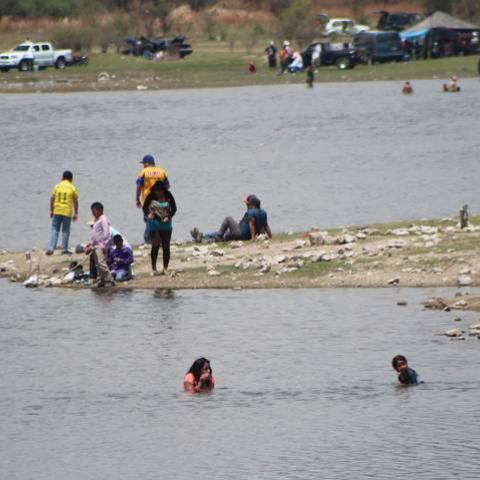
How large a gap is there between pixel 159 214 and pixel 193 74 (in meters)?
53.5

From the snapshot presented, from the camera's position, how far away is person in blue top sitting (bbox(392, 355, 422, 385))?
19953 mm

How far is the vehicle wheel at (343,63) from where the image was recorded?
80875 mm

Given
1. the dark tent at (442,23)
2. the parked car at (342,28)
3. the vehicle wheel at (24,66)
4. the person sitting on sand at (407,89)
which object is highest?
the parked car at (342,28)

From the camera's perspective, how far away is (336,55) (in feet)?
264

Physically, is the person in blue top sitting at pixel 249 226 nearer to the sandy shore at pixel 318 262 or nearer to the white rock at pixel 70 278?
the sandy shore at pixel 318 262

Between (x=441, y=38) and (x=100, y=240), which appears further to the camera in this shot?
(x=441, y=38)

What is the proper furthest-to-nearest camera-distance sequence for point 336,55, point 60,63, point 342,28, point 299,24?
point 342,28, point 299,24, point 60,63, point 336,55

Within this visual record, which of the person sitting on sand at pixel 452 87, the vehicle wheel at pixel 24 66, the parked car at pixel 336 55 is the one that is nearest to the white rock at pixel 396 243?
the person sitting on sand at pixel 452 87

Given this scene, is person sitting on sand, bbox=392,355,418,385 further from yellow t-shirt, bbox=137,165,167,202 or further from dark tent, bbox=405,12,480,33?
dark tent, bbox=405,12,480,33

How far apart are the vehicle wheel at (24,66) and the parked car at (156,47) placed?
19.4ft

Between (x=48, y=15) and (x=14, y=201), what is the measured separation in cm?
6902

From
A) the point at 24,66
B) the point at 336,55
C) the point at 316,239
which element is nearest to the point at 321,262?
the point at 316,239

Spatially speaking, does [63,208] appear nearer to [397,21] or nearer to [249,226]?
[249,226]

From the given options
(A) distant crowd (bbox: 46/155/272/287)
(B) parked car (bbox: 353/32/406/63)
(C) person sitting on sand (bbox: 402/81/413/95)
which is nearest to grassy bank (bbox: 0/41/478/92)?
(B) parked car (bbox: 353/32/406/63)
